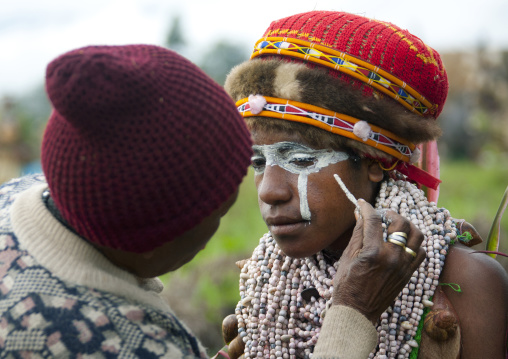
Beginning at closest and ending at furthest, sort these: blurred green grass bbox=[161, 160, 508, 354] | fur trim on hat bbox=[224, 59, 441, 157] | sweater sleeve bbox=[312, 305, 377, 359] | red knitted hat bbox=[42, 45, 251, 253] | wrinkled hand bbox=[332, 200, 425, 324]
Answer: red knitted hat bbox=[42, 45, 251, 253] → sweater sleeve bbox=[312, 305, 377, 359] → wrinkled hand bbox=[332, 200, 425, 324] → fur trim on hat bbox=[224, 59, 441, 157] → blurred green grass bbox=[161, 160, 508, 354]

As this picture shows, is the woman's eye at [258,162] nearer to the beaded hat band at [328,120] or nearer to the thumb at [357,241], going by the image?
the beaded hat band at [328,120]

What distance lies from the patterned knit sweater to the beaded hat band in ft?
3.54

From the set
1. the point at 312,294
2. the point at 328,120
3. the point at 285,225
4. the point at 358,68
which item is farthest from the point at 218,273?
the point at 358,68

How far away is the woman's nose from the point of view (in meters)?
2.62

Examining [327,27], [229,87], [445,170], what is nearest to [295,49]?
[327,27]

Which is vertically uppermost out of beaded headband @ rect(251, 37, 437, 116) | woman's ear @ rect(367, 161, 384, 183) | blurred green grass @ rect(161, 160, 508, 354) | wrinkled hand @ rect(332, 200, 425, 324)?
beaded headband @ rect(251, 37, 437, 116)

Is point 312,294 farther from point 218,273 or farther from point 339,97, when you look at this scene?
point 218,273

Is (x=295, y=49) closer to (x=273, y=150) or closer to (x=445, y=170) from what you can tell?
(x=273, y=150)

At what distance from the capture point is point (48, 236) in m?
1.80

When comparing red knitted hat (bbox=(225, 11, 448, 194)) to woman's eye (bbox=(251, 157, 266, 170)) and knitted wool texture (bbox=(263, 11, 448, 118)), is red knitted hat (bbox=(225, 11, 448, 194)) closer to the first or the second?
knitted wool texture (bbox=(263, 11, 448, 118))

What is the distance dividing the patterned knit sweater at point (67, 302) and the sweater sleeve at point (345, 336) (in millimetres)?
492

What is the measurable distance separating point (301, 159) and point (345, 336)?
2.82 ft

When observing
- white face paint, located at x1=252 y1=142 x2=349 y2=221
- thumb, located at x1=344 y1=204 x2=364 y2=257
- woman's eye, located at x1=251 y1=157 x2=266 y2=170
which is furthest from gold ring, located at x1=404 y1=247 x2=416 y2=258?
woman's eye, located at x1=251 y1=157 x2=266 y2=170

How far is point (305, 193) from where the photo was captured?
2613mm
